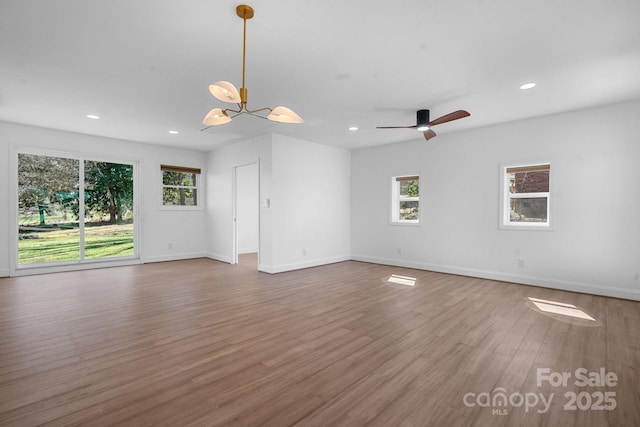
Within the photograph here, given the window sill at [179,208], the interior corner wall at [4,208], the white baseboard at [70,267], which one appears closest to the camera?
the interior corner wall at [4,208]

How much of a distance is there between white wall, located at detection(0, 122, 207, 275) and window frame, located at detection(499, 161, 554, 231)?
22.1 ft

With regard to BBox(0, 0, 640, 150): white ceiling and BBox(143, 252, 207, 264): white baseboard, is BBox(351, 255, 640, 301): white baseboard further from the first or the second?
BBox(143, 252, 207, 264): white baseboard

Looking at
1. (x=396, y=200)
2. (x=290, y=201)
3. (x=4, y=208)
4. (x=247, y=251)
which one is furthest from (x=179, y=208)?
(x=396, y=200)

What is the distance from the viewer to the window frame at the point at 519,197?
4.78 m

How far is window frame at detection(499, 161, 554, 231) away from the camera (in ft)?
15.7

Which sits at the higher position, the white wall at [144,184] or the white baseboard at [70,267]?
the white wall at [144,184]

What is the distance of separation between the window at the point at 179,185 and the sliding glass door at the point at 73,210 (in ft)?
2.31

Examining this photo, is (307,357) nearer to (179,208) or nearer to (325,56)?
(325,56)

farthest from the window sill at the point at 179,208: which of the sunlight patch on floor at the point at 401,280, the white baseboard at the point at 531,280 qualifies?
the sunlight patch on floor at the point at 401,280

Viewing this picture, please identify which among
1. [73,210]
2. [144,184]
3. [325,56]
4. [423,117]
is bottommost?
[73,210]

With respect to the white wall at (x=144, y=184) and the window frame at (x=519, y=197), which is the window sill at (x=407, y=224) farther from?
the white wall at (x=144, y=184)

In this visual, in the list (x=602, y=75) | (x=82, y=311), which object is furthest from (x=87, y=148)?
(x=602, y=75)

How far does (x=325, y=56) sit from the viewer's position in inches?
116

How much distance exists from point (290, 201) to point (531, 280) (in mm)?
4410
